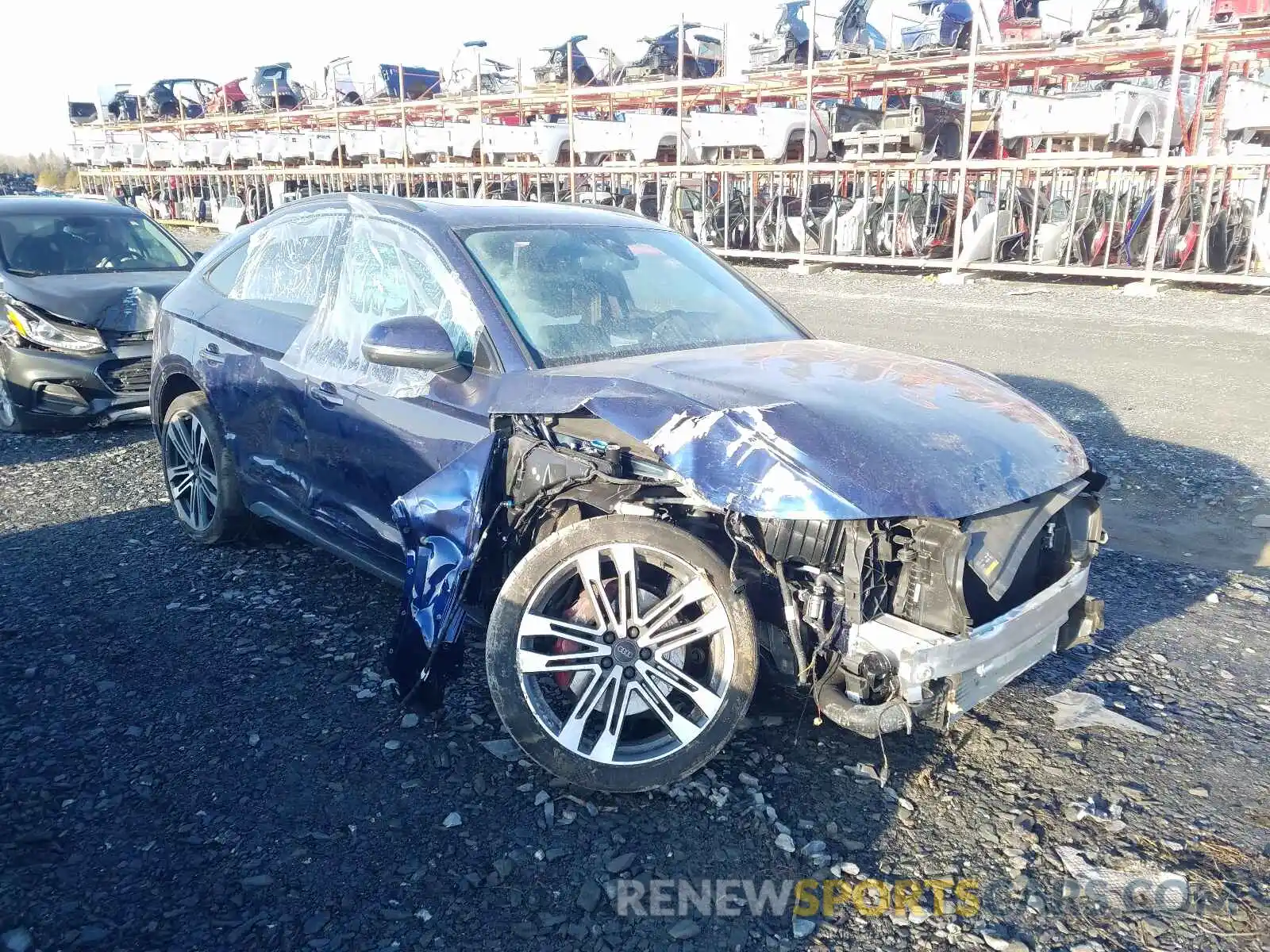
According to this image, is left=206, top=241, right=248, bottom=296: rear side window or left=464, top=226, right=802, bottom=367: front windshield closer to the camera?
left=464, top=226, right=802, bottom=367: front windshield

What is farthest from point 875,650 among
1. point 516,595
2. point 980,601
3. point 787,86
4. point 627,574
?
point 787,86

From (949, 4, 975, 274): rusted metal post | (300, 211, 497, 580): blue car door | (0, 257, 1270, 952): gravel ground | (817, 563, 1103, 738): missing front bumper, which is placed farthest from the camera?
(949, 4, 975, 274): rusted metal post

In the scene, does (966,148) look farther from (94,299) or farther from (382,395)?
(382,395)

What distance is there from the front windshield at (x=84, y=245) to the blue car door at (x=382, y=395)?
478 cm

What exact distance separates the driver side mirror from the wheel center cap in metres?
1.11

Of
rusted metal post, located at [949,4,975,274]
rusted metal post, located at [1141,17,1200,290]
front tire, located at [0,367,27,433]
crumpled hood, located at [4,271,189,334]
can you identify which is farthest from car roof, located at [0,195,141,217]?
rusted metal post, located at [1141,17,1200,290]

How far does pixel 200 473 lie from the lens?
4840mm

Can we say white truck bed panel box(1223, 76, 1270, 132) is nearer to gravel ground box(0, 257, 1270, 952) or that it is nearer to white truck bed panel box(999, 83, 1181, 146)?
white truck bed panel box(999, 83, 1181, 146)

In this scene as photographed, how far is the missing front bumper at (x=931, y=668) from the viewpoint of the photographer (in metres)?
2.58

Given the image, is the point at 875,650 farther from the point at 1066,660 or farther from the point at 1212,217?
the point at 1212,217

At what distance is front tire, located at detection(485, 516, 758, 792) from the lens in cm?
276

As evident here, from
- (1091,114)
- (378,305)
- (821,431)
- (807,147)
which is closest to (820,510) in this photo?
(821,431)

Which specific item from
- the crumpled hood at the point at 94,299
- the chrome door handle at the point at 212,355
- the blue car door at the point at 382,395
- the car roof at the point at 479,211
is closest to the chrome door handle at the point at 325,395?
the blue car door at the point at 382,395

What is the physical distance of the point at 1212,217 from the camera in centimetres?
1376
